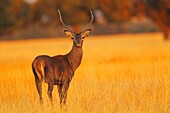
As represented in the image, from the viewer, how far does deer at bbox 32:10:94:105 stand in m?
8.40

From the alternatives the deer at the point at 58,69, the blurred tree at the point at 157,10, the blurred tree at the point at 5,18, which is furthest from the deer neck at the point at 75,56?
the blurred tree at the point at 5,18

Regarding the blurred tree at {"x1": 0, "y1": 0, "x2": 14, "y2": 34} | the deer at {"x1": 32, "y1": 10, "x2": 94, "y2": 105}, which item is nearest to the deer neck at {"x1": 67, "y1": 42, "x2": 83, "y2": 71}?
the deer at {"x1": 32, "y1": 10, "x2": 94, "y2": 105}

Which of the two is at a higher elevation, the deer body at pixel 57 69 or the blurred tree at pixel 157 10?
the blurred tree at pixel 157 10

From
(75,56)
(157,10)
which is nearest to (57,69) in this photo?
(75,56)

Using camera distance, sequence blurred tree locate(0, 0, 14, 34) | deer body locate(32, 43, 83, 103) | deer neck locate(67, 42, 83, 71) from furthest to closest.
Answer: blurred tree locate(0, 0, 14, 34), deer neck locate(67, 42, 83, 71), deer body locate(32, 43, 83, 103)

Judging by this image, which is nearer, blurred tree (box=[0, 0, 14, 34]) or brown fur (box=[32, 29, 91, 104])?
brown fur (box=[32, 29, 91, 104])

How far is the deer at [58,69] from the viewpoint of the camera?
8398 mm

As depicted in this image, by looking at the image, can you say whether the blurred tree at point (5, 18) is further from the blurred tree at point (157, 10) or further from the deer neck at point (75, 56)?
the deer neck at point (75, 56)

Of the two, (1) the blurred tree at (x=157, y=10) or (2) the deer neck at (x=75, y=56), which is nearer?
(2) the deer neck at (x=75, y=56)

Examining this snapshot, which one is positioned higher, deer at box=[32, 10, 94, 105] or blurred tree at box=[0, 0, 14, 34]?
blurred tree at box=[0, 0, 14, 34]

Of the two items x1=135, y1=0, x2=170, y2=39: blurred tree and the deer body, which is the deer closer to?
the deer body

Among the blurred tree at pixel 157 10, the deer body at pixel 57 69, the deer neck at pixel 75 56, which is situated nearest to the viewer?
the deer body at pixel 57 69

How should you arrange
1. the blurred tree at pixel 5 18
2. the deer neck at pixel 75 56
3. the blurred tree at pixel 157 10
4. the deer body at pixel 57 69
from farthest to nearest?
1. the blurred tree at pixel 5 18
2. the blurred tree at pixel 157 10
3. the deer neck at pixel 75 56
4. the deer body at pixel 57 69

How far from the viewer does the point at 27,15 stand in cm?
7300
